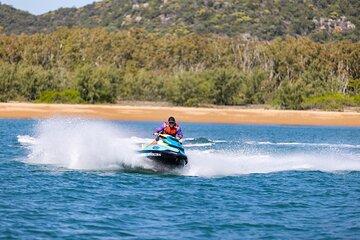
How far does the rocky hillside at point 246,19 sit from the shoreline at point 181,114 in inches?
3407

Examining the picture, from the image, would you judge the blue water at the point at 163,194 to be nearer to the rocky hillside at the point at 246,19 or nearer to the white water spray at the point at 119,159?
the white water spray at the point at 119,159

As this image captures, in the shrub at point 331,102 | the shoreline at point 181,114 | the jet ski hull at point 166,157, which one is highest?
the shrub at point 331,102

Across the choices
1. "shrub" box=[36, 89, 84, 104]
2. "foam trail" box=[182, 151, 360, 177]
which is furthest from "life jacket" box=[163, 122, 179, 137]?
"shrub" box=[36, 89, 84, 104]

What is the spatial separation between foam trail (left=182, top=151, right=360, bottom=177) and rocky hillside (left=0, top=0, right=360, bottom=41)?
135104 mm

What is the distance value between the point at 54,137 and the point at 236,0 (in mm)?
161615

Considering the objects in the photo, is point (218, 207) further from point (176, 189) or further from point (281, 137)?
point (281, 137)

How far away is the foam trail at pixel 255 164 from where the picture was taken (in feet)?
99.8

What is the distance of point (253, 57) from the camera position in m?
118

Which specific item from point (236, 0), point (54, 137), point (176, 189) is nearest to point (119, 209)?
point (176, 189)

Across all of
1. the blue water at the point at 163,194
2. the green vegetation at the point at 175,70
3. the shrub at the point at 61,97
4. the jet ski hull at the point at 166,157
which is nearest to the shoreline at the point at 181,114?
the shrub at the point at 61,97

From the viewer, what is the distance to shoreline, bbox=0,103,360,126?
266ft

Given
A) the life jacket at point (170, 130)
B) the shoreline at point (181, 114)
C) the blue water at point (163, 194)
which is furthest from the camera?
the shoreline at point (181, 114)

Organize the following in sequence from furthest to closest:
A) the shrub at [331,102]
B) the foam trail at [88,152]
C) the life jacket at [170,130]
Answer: the shrub at [331,102] < the foam trail at [88,152] < the life jacket at [170,130]

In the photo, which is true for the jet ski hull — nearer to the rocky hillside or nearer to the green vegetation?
the green vegetation
